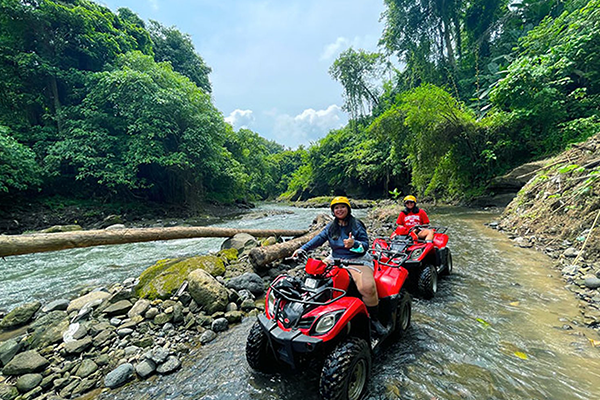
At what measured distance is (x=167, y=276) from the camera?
169 inches

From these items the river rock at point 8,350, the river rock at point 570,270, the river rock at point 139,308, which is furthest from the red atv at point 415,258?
the river rock at point 8,350

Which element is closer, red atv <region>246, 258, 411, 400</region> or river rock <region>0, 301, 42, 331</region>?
red atv <region>246, 258, 411, 400</region>

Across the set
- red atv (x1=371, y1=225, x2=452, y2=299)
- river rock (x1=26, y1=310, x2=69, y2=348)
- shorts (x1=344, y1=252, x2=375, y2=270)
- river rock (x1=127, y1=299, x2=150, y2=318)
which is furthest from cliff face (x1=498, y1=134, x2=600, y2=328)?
river rock (x1=26, y1=310, x2=69, y2=348)

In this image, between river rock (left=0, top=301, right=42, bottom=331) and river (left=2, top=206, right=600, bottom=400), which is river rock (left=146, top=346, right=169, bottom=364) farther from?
river rock (left=0, top=301, right=42, bottom=331)

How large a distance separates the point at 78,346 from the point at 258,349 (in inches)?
96.7

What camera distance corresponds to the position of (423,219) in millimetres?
4945

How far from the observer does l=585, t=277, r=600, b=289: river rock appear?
3635 mm

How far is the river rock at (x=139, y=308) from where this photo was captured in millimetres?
3514

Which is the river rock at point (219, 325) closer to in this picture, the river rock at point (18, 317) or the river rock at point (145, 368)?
the river rock at point (145, 368)

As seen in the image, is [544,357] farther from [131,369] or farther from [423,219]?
[131,369]

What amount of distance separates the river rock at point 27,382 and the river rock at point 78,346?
33cm

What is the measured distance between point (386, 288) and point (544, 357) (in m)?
1.77

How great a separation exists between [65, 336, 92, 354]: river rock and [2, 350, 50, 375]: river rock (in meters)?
0.20

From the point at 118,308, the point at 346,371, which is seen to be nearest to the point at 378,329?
the point at 346,371
